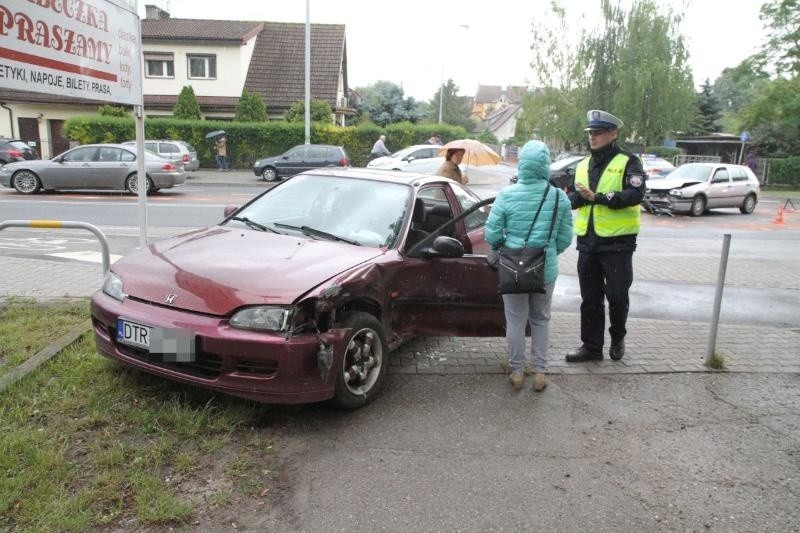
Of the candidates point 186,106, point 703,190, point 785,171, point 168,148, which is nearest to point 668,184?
point 703,190

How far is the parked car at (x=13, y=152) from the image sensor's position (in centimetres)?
2798

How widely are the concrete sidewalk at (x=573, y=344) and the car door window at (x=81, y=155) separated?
35.9ft

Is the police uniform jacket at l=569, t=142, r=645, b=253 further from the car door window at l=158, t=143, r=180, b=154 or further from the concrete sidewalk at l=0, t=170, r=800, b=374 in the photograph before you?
the car door window at l=158, t=143, r=180, b=154

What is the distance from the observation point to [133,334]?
394cm

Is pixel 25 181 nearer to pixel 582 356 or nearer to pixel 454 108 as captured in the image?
pixel 582 356

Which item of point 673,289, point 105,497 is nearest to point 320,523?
point 105,497

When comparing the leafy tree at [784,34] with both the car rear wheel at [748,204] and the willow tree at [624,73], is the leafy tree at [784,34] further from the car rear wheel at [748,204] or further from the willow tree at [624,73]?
the car rear wheel at [748,204]

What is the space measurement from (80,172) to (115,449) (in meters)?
17.3

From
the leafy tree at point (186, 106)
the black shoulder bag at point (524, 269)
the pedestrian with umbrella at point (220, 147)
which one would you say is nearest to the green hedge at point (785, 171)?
the pedestrian with umbrella at point (220, 147)

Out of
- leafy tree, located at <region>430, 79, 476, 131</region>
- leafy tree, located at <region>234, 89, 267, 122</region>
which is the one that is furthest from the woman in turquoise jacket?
leafy tree, located at <region>430, 79, 476, 131</region>

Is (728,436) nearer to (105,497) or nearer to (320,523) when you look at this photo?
(320,523)

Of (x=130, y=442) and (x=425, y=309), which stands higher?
(x=425, y=309)

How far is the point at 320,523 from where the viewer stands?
3.05 m

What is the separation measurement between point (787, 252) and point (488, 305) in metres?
10.2
